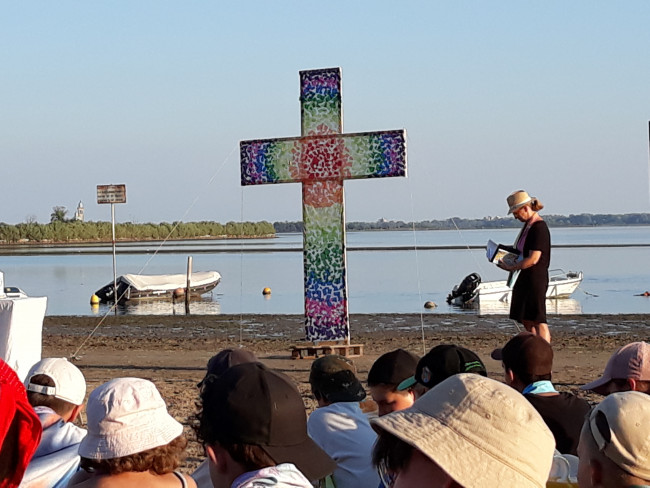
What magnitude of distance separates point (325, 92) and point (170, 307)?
1659cm

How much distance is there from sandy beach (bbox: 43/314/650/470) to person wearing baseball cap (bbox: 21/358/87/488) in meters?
2.05

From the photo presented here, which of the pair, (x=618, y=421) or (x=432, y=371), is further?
(x=432, y=371)

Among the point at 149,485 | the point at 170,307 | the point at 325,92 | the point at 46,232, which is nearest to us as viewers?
the point at 149,485

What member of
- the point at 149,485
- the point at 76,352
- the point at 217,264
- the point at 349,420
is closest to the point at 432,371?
the point at 349,420

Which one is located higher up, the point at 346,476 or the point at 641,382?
the point at 641,382

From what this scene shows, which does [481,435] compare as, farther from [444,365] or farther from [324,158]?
[324,158]

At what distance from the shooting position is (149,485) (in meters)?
2.78

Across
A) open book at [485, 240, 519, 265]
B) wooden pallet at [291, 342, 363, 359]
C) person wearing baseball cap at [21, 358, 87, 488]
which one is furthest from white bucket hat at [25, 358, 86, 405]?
wooden pallet at [291, 342, 363, 359]

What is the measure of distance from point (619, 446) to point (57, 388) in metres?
2.55

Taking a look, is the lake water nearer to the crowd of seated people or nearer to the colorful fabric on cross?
the colorful fabric on cross

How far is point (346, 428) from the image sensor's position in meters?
3.93

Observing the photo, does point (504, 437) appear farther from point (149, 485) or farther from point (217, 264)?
point (217, 264)

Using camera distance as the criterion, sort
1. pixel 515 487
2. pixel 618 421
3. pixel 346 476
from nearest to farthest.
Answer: pixel 515 487 → pixel 618 421 → pixel 346 476

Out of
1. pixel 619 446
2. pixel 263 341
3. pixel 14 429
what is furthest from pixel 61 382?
pixel 263 341
